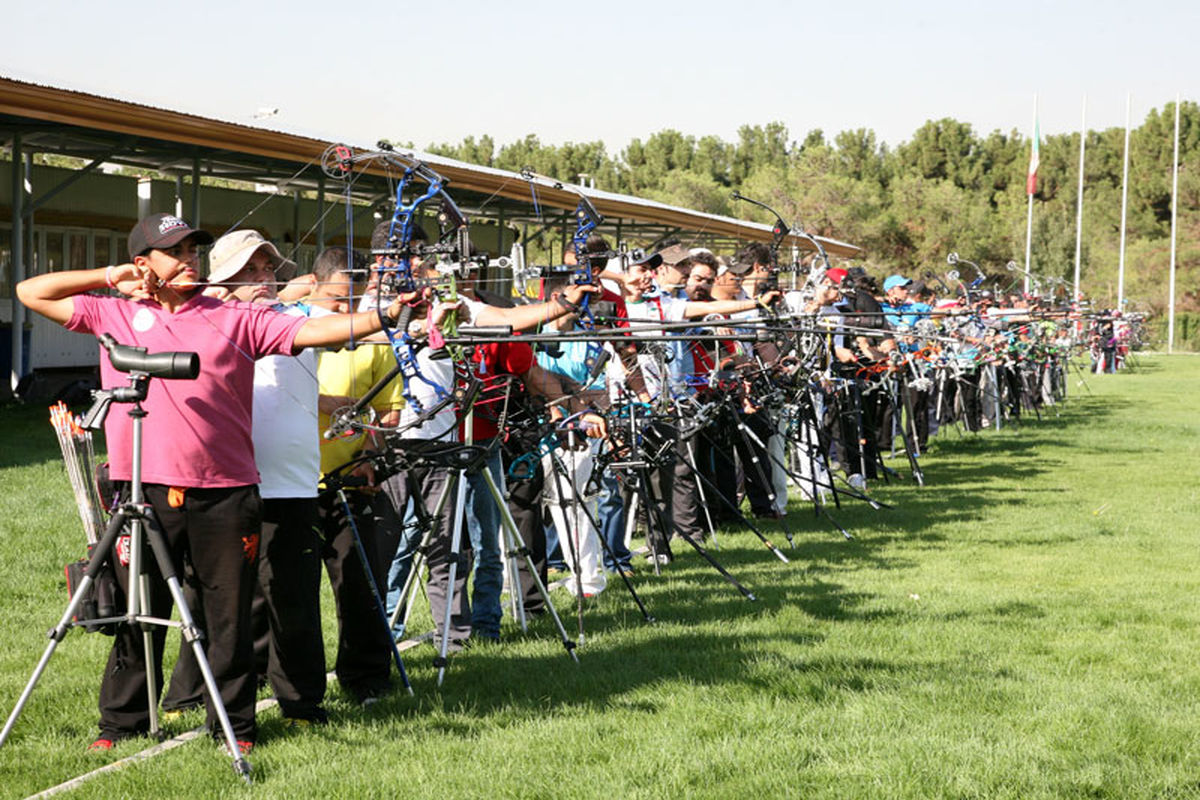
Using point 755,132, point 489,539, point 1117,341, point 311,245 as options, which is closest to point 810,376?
point 489,539

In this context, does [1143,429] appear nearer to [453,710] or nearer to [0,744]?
[453,710]

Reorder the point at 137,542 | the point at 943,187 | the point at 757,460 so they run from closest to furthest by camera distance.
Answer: the point at 137,542 → the point at 757,460 → the point at 943,187

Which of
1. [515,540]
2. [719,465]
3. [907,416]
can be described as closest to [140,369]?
[515,540]

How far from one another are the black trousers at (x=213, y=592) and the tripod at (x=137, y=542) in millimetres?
106

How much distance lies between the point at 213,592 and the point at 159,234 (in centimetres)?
123

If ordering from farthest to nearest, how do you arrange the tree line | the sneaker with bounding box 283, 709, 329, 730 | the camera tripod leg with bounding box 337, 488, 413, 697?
the tree line, the camera tripod leg with bounding box 337, 488, 413, 697, the sneaker with bounding box 283, 709, 329, 730

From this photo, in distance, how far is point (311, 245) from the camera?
82.9 ft

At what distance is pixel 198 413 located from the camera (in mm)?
4730

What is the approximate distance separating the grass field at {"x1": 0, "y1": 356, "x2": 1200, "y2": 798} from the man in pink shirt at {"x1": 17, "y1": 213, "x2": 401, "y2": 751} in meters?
0.48

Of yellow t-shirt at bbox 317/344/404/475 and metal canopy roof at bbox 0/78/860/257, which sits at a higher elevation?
metal canopy roof at bbox 0/78/860/257

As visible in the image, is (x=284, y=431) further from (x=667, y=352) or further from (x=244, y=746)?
(x=667, y=352)

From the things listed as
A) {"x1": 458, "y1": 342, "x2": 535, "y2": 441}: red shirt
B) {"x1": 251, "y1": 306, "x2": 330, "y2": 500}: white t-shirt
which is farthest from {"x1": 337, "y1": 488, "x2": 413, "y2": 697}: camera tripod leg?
{"x1": 458, "y1": 342, "x2": 535, "y2": 441}: red shirt

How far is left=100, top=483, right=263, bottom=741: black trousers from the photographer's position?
188 inches

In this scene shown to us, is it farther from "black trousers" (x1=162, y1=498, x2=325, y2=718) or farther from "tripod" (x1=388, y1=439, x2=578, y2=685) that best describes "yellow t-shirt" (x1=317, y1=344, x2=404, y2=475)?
"black trousers" (x1=162, y1=498, x2=325, y2=718)
